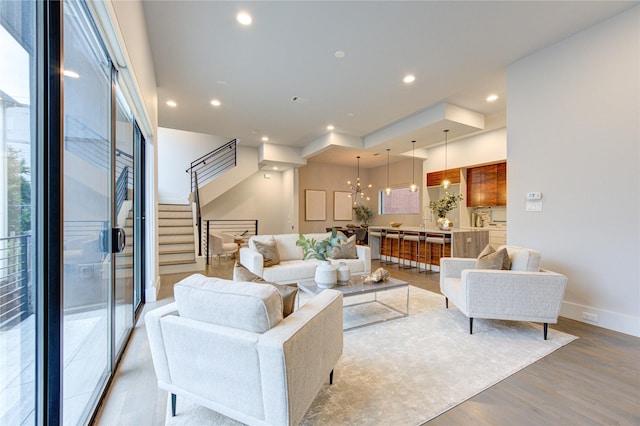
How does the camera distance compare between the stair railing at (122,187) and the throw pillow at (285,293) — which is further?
the stair railing at (122,187)

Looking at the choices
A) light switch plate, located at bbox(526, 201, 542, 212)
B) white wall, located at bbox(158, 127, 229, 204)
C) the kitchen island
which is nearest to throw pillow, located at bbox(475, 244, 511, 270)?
light switch plate, located at bbox(526, 201, 542, 212)

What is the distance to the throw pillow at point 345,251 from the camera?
4312 millimetres

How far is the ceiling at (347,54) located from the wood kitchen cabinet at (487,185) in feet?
4.17

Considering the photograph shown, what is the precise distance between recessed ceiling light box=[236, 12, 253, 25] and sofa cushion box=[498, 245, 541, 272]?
12.1ft

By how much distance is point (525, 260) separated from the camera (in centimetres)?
272

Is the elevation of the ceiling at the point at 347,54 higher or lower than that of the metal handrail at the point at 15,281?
higher

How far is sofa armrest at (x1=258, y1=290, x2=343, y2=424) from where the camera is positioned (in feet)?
3.82

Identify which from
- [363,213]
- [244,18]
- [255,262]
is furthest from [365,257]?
[363,213]

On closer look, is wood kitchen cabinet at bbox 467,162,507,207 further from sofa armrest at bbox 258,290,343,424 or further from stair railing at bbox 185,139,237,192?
stair railing at bbox 185,139,237,192

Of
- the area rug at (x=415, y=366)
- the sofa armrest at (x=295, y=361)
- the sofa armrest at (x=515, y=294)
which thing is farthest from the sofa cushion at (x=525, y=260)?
the sofa armrest at (x=295, y=361)

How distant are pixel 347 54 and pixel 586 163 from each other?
296cm

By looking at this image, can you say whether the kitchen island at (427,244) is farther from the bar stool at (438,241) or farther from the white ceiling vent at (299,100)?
the white ceiling vent at (299,100)

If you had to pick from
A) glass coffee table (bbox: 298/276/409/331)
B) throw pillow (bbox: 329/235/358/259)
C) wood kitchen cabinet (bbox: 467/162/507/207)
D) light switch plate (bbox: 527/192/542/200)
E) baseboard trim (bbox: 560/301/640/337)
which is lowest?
baseboard trim (bbox: 560/301/640/337)

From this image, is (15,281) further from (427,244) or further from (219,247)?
(427,244)
